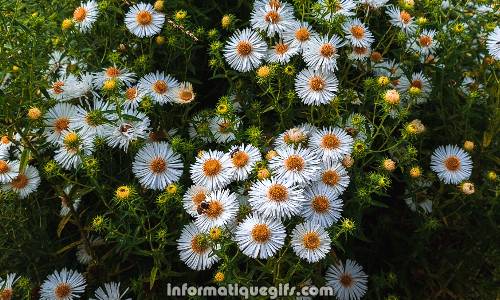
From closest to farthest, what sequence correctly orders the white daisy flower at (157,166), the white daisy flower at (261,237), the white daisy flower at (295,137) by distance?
the white daisy flower at (261,237) < the white daisy flower at (295,137) < the white daisy flower at (157,166)

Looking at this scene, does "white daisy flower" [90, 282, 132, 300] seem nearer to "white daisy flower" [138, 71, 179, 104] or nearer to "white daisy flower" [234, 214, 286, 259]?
"white daisy flower" [234, 214, 286, 259]

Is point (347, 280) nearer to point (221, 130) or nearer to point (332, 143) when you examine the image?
point (332, 143)

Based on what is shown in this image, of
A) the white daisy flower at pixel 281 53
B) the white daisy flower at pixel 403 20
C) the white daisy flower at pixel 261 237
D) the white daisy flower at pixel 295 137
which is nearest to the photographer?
the white daisy flower at pixel 261 237

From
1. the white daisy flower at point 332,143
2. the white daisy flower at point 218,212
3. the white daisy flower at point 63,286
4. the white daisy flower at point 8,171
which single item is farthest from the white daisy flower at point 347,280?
the white daisy flower at point 8,171

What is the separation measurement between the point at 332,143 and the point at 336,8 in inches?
24.6

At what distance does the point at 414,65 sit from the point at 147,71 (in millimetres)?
1334

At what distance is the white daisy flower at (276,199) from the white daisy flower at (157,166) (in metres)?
0.40

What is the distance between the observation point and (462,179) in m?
2.50

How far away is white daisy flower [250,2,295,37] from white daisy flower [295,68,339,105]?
26 cm

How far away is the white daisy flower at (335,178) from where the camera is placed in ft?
6.93

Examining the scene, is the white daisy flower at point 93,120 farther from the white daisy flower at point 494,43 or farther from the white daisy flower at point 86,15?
the white daisy flower at point 494,43

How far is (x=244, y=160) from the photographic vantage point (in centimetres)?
210

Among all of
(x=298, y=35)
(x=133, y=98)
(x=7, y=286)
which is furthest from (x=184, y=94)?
(x=7, y=286)

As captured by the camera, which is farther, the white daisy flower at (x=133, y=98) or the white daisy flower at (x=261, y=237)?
the white daisy flower at (x=133, y=98)
